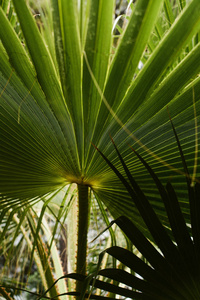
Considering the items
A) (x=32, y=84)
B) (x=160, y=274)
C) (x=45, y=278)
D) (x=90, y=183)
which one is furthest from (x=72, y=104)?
(x=45, y=278)

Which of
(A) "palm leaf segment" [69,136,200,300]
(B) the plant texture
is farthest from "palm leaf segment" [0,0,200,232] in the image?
(A) "palm leaf segment" [69,136,200,300]

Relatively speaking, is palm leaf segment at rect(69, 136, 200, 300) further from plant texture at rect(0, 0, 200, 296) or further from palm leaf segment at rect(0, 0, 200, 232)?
palm leaf segment at rect(0, 0, 200, 232)

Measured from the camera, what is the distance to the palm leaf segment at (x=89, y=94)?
61 centimetres

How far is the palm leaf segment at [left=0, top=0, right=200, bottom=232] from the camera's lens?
1.99ft

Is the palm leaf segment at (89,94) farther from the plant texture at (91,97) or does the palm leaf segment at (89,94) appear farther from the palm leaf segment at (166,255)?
the palm leaf segment at (166,255)

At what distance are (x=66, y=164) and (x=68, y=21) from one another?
468mm

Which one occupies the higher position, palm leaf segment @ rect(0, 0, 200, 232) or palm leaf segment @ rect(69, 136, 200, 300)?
palm leaf segment @ rect(0, 0, 200, 232)

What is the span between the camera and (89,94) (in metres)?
0.75

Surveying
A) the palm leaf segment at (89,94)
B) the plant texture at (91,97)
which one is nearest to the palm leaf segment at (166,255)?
the plant texture at (91,97)

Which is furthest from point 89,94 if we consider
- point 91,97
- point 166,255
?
→ point 166,255

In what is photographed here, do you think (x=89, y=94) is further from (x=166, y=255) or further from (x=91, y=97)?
(x=166, y=255)

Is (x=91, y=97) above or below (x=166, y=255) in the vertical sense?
above

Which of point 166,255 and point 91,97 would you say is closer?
point 166,255

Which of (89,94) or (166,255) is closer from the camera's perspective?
(166,255)
